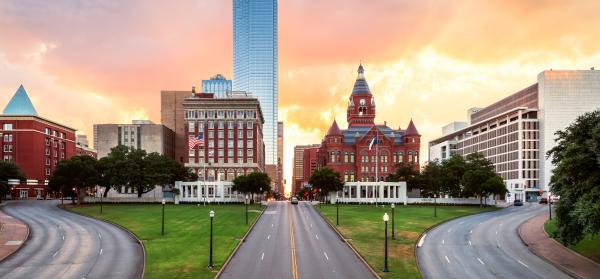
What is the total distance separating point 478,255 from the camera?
48.0 metres

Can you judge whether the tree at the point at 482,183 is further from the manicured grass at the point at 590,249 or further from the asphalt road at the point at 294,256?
the manicured grass at the point at 590,249

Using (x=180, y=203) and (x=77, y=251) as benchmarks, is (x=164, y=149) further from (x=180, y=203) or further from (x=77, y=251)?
(x=77, y=251)

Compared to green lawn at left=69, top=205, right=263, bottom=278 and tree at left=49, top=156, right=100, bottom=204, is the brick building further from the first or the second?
green lawn at left=69, top=205, right=263, bottom=278

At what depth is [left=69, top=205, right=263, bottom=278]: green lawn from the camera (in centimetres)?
4059

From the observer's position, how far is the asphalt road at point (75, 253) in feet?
132

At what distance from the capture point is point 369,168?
174m

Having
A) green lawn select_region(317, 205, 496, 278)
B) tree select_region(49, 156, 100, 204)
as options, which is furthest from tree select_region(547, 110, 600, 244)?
tree select_region(49, 156, 100, 204)

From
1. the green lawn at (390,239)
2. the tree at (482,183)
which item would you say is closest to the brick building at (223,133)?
the tree at (482,183)

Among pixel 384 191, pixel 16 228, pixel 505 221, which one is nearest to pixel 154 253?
pixel 16 228

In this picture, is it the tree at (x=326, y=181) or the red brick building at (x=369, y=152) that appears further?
the red brick building at (x=369, y=152)

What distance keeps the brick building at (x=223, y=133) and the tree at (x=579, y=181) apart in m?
121

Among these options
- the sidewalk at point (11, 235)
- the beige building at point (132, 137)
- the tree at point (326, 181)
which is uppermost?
the beige building at point (132, 137)

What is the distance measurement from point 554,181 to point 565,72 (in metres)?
144

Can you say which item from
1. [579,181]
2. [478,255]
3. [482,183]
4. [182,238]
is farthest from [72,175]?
[579,181]
